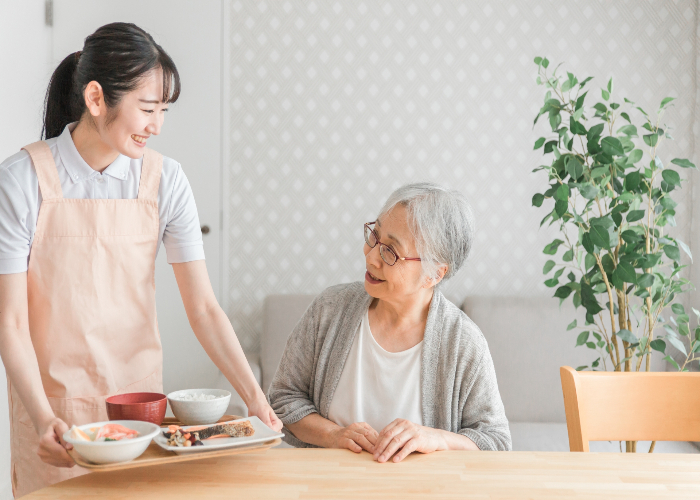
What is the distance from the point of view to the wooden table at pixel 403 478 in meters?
1.09

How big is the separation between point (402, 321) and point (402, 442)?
0.47 m

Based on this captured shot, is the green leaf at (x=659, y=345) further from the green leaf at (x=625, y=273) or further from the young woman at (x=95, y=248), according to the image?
the young woman at (x=95, y=248)

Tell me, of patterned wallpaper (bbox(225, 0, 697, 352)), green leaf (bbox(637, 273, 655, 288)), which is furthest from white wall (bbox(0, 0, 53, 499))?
green leaf (bbox(637, 273, 655, 288))

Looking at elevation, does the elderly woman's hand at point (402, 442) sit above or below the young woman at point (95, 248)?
below

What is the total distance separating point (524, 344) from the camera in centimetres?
285

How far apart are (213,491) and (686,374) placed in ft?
3.84

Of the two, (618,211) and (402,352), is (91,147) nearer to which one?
(402,352)

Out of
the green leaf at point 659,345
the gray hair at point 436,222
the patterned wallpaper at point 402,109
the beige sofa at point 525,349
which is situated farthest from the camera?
the patterned wallpaper at point 402,109

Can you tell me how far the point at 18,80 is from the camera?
269cm

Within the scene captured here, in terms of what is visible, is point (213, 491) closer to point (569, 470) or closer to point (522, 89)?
point (569, 470)

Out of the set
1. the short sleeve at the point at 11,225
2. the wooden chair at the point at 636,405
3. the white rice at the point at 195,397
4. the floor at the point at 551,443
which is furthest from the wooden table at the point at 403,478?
the floor at the point at 551,443

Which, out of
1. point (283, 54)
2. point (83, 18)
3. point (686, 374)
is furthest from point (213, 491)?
point (83, 18)

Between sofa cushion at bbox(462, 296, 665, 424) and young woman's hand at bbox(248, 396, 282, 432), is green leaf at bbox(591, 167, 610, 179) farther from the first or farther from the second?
young woman's hand at bbox(248, 396, 282, 432)

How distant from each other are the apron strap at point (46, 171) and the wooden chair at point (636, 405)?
4.13ft
